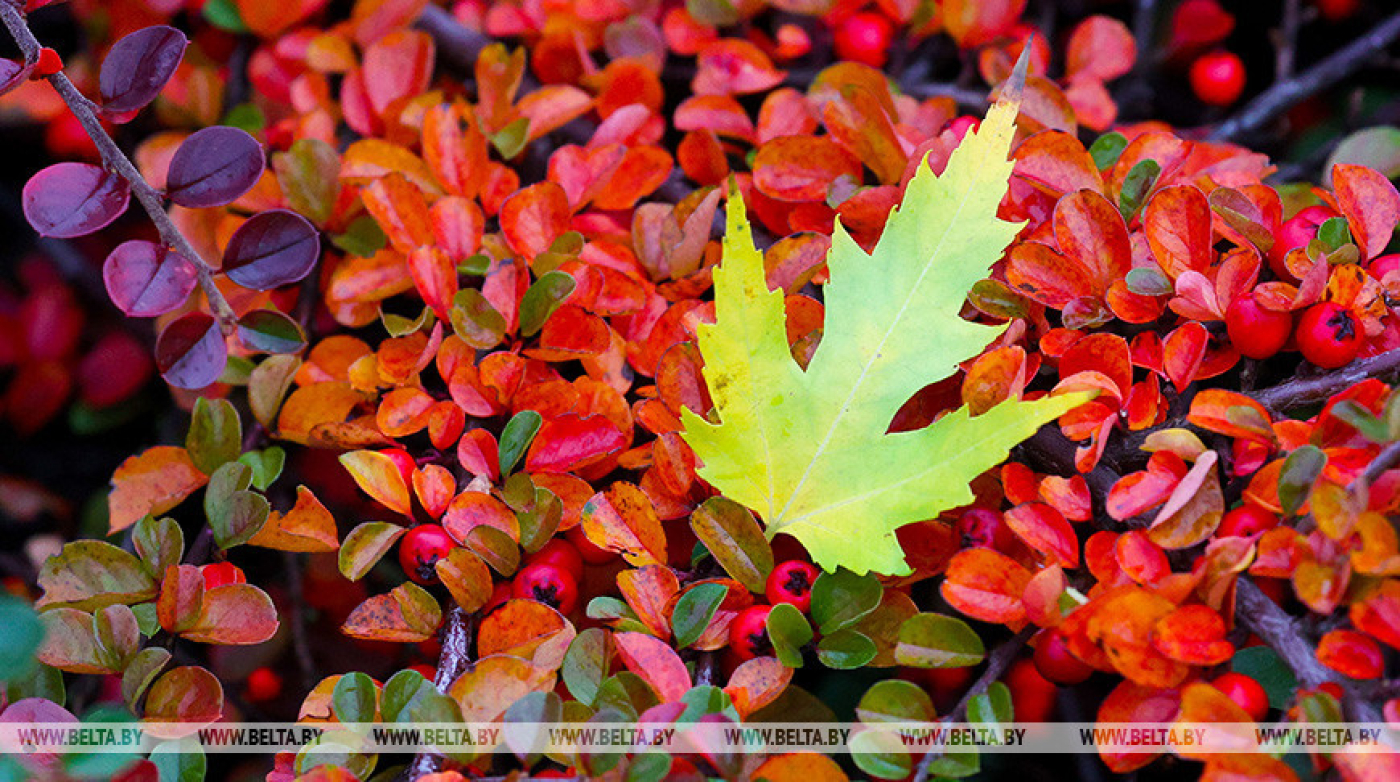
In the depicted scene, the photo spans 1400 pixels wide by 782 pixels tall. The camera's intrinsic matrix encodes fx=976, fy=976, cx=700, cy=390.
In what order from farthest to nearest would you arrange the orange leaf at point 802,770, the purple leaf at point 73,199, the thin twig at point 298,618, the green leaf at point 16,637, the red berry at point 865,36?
the red berry at point 865,36, the thin twig at point 298,618, the purple leaf at point 73,199, the orange leaf at point 802,770, the green leaf at point 16,637

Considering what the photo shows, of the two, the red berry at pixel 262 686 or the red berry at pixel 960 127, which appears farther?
the red berry at pixel 262 686

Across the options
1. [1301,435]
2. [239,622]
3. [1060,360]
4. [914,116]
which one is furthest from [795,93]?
[239,622]

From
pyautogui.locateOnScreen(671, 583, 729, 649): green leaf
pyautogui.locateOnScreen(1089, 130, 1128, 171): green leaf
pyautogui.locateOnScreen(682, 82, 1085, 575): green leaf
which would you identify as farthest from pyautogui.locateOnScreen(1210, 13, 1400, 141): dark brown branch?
pyautogui.locateOnScreen(671, 583, 729, 649): green leaf

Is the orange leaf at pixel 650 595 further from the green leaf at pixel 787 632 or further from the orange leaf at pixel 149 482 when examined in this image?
the orange leaf at pixel 149 482

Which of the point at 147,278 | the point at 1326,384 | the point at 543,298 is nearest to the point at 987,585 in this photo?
A: the point at 1326,384

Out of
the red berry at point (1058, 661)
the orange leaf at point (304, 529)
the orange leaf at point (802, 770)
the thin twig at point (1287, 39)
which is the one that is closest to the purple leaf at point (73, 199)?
the orange leaf at point (304, 529)

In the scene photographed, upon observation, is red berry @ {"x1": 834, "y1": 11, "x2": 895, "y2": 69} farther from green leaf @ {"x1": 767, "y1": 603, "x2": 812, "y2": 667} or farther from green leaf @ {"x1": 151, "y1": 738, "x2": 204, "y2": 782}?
green leaf @ {"x1": 151, "y1": 738, "x2": 204, "y2": 782}

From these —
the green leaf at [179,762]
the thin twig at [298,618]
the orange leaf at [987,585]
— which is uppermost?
the orange leaf at [987,585]

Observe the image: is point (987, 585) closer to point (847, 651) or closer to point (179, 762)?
point (847, 651)
